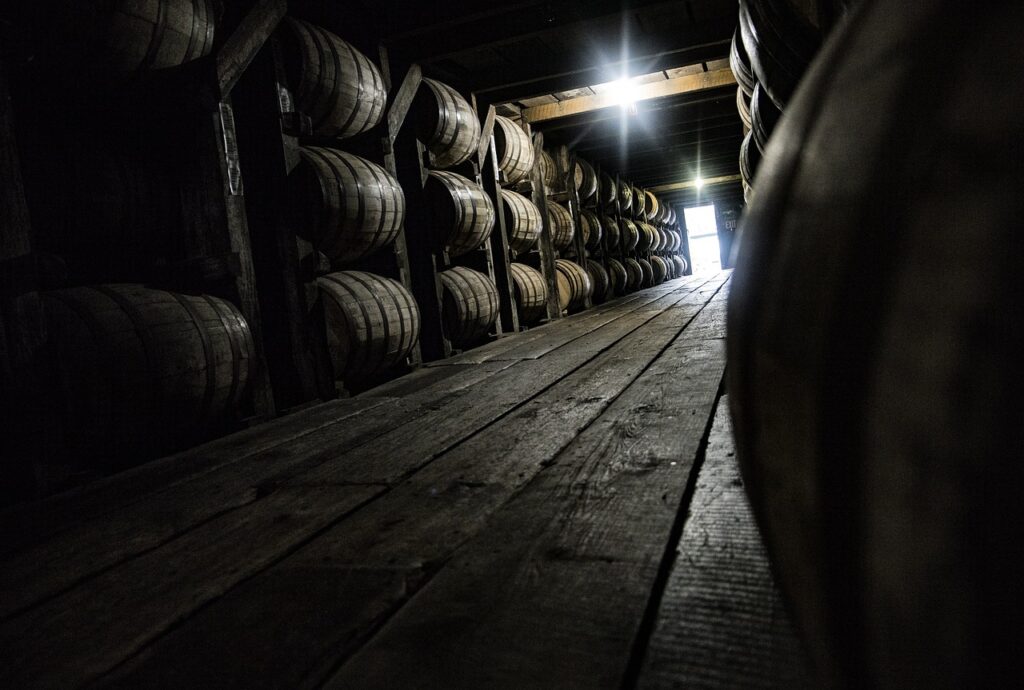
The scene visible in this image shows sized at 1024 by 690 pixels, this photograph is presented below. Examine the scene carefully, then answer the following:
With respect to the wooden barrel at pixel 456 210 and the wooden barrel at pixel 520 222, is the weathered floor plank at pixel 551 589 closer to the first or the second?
the wooden barrel at pixel 456 210

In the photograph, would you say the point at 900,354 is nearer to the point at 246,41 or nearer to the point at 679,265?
the point at 246,41

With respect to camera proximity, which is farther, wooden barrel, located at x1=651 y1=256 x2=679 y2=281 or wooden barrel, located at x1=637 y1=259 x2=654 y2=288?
wooden barrel, located at x1=651 y1=256 x2=679 y2=281

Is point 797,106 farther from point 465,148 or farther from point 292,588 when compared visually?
point 465,148

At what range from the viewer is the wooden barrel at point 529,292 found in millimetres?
7719

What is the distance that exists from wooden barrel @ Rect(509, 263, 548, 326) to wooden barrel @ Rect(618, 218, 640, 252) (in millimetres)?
6775

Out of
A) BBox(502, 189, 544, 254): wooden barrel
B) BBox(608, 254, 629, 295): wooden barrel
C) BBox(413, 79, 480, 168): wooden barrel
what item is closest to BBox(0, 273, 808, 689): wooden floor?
BBox(413, 79, 480, 168): wooden barrel

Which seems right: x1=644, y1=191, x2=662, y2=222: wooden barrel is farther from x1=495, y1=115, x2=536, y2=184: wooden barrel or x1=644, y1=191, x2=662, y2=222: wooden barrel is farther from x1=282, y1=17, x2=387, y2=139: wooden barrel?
x1=282, y1=17, x2=387, y2=139: wooden barrel

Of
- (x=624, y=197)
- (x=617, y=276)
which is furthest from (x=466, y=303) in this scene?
(x=624, y=197)

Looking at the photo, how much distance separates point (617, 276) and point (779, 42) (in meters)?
10.9

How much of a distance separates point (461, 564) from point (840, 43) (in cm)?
98

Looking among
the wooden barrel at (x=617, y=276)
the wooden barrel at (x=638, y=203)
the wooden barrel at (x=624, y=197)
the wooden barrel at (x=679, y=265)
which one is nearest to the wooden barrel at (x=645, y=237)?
the wooden barrel at (x=638, y=203)

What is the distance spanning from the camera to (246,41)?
3545 millimetres

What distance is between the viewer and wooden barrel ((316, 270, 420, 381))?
4000mm

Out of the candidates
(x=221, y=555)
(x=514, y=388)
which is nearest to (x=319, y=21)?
(x=514, y=388)
